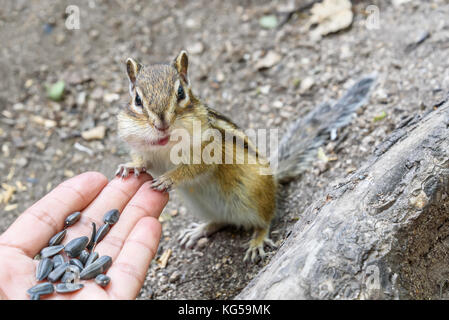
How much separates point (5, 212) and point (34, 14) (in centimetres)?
220

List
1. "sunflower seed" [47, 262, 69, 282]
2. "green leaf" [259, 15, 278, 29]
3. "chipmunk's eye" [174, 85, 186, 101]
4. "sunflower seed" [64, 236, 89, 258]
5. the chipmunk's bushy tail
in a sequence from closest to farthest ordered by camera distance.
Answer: "sunflower seed" [47, 262, 69, 282]
"sunflower seed" [64, 236, 89, 258]
"chipmunk's eye" [174, 85, 186, 101]
the chipmunk's bushy tail
"green leaf" [259, 15, 278, 29]

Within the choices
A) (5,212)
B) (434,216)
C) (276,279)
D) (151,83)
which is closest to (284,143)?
(151,83)

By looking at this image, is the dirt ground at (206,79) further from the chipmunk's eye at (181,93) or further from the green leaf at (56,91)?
the chipmunk's eye at (181,93)

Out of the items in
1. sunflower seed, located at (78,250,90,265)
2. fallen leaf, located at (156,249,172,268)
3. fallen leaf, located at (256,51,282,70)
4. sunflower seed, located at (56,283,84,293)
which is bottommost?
fallen leaf, located at (156,249,172,268)

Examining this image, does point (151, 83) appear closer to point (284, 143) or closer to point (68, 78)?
point (284, 143)

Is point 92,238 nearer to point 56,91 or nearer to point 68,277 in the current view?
point 68,277

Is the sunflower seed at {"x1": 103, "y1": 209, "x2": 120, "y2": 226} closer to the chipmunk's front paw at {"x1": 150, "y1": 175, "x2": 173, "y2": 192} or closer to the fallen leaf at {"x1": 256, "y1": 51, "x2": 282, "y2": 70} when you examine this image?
the chipmunk's front paw at {"x1": 150, "y1": 175, "x2": 173, "y2": 192}

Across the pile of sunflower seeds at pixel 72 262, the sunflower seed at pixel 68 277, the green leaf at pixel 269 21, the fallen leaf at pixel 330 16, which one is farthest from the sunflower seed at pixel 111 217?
the green leaf at pixel 269 21

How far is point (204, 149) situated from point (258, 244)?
703 mm

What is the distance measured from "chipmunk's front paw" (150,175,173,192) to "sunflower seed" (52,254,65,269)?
590mm

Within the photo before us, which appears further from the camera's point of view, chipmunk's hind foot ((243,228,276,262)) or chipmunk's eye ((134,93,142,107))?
chipmunk's hind foot ((243,228,276,262))

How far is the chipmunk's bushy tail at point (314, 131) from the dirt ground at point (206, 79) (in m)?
0.09

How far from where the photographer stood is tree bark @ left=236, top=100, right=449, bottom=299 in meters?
1.65

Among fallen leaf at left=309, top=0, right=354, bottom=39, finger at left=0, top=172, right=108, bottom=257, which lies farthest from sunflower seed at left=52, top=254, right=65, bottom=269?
fallen leaf at left=309, top=0, right=354, bottom=39
